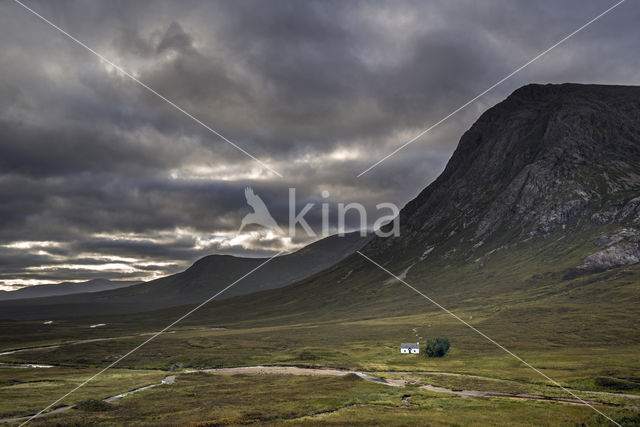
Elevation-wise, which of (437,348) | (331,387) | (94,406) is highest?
(437,348)

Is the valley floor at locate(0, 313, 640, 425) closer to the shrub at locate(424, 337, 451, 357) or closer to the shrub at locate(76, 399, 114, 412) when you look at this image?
the shrub at locate(76, 399, 114, 412)

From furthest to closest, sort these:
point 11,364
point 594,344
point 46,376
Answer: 1. point 11,364
2. point 594,344
3. point 46,376

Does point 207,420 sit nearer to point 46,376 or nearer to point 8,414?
point 8,414

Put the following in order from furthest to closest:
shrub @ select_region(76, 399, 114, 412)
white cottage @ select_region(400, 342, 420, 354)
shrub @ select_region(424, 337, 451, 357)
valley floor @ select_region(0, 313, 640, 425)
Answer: white cottage @ select_region(400, 342, 420, 354)
shrub @ select_region(424, 337, 451, 357)
shrub @ select_region(76, 399, 114, 412)
valley floor @ select_region(0, 313, 640, 425)

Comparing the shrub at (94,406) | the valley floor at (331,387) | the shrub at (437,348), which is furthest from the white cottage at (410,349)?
the shrub at (94,406)

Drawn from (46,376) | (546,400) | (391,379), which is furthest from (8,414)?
(546,400)

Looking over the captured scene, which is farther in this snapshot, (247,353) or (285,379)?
(247,353)

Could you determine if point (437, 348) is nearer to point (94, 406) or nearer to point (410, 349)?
point (410, 349)

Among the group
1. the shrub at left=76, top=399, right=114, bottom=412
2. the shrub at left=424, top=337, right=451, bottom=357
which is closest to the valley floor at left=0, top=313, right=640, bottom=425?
the shrub at left=76, top=399, right=114, bottom=412

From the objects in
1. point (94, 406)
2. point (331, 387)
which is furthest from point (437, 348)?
point (94, 406)

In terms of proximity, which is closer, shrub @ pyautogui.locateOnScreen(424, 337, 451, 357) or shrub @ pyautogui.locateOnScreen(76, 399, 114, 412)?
shrub @ pyautogui.locateOnScreen(76, 399, 114, 412)

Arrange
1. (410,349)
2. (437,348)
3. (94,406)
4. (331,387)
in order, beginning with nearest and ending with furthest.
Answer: (94,406)
(331,387)
(437,348)
(410,349)
